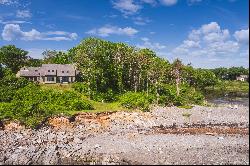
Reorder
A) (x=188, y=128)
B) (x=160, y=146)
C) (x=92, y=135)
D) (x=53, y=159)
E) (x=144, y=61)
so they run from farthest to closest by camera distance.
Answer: (x=144, y=61)
(x=188, y=128)
(x=92, y=135)
(x=160, y=146)
(x=53, y=159)

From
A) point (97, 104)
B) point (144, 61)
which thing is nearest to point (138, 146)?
point (97, 104)

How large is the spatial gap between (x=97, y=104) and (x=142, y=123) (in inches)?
534

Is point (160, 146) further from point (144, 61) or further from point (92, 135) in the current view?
point (144, 61)

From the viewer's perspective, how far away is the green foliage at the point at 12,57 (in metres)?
102

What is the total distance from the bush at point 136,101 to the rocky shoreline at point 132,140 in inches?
90.3

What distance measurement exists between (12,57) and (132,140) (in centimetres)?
6909

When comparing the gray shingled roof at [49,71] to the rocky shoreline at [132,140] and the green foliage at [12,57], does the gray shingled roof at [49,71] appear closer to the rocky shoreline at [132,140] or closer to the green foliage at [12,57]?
the green foliage at [12,57]

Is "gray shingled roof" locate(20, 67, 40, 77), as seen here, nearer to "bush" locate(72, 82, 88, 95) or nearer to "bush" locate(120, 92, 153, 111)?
"bush" locate(72, 82, 88, 95)

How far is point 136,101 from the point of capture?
65375 mm

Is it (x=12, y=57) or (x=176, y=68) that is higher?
(x=12, y=57)

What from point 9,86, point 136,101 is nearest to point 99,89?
point 136,101

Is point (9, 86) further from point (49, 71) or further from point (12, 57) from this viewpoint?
point (12, 57)

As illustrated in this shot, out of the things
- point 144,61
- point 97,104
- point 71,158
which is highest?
point 144,61

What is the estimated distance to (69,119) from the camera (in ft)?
176
